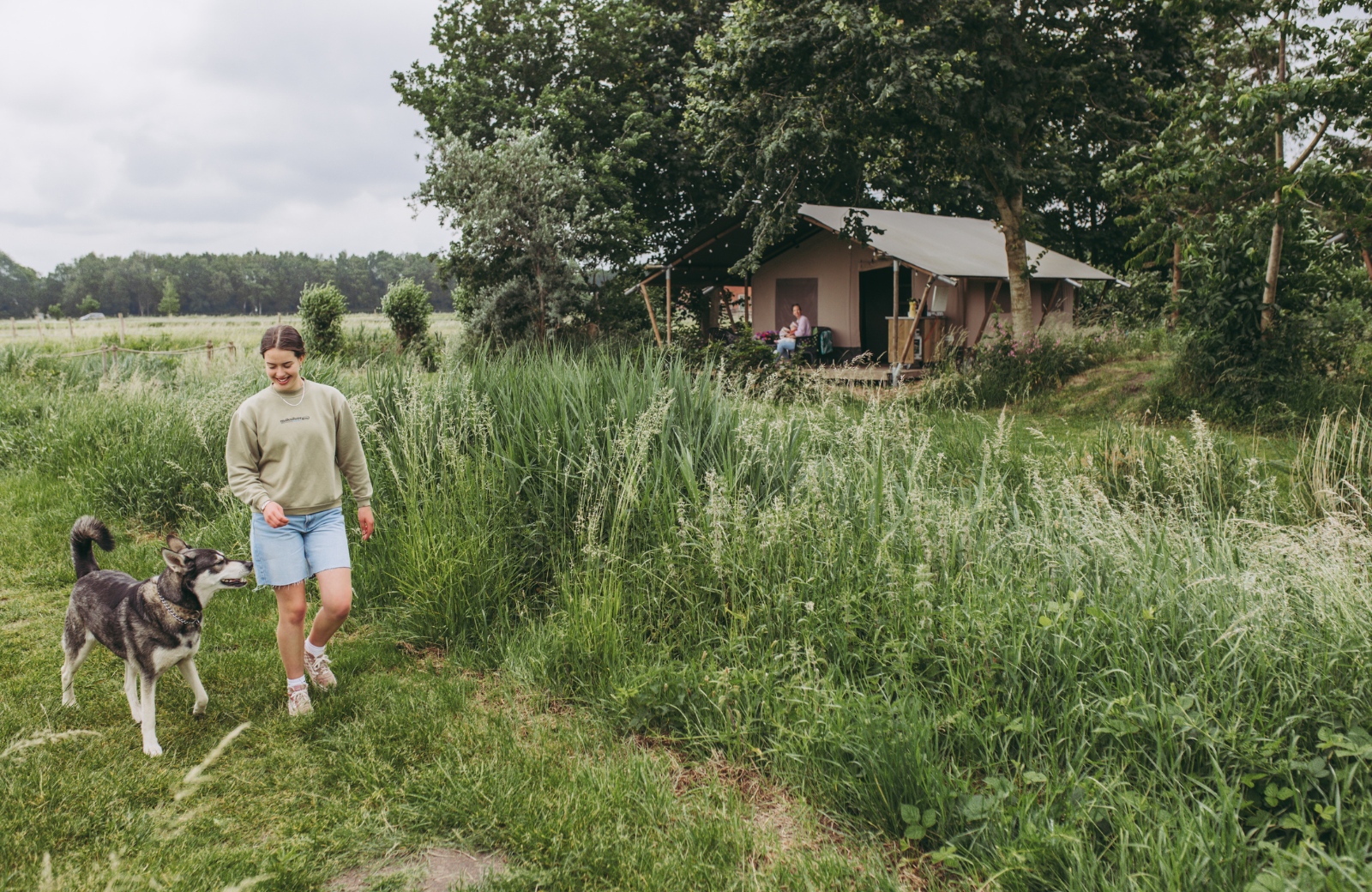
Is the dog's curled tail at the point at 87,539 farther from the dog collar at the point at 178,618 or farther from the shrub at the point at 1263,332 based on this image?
the shrub at the point at 1263,332

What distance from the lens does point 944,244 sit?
20.0 meters

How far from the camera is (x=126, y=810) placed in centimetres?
294

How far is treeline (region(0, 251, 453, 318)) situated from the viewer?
9488cm

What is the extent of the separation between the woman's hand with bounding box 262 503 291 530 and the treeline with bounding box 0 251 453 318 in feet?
317

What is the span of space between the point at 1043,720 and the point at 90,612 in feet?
12.9

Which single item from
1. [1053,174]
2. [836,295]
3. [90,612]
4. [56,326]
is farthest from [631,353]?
[56,326]

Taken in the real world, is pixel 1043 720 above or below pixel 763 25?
below

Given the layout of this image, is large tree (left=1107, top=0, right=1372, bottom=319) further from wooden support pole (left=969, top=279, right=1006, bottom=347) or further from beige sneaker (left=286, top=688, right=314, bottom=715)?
beige sneaker (left=286, top=688, right=314, bottom=715)

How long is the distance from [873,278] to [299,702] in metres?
19.2

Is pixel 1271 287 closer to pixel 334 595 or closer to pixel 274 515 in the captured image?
pixel 334 595

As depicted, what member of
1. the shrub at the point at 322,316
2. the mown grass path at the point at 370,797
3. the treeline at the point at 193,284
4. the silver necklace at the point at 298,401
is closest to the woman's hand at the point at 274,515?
the silver necklace at the point at 298,401

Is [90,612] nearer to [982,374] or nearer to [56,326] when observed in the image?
[982,374]

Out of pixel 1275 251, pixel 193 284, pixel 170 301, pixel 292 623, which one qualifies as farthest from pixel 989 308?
pixel 193 284

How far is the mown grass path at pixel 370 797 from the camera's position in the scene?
261 cm
